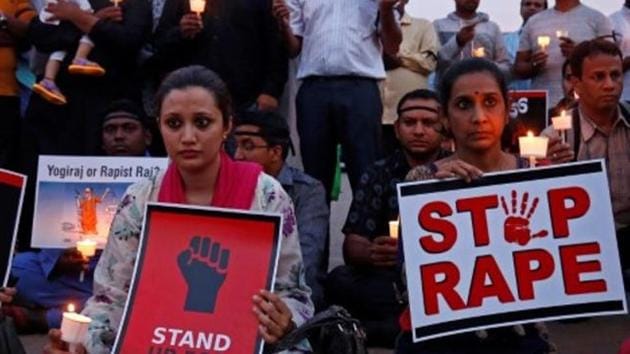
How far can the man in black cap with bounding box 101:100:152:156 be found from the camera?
22.3ft

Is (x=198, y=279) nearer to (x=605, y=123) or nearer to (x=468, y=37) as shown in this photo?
(x=605, y=123)

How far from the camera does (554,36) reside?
782 centimetres

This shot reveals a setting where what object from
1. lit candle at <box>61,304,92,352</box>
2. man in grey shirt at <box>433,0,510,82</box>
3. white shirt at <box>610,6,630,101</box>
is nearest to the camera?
lit candle at <box>61,304,92,352</box>

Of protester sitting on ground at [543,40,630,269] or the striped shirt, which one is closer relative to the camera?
protester sitting on ground at [543,40,630,269]

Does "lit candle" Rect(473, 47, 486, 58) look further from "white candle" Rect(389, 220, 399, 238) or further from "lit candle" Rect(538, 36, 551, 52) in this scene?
"white candle" Rect(389, 220, 399, 238)

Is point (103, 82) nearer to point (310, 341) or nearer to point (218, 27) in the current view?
point (218, 27)

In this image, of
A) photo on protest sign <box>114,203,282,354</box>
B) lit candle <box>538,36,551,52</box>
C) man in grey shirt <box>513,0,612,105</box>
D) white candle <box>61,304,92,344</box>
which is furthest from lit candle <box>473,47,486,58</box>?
white candle <box>61,304,92,344</box>

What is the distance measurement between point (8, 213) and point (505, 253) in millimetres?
1774

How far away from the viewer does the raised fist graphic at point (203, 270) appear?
3.83 metres

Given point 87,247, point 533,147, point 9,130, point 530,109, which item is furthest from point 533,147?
point 9,130

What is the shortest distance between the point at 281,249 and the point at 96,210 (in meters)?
2.55

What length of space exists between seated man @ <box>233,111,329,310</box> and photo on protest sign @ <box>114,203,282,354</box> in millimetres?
2317

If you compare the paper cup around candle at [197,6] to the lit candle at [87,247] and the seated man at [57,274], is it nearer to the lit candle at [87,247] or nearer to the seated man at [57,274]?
the seated man at [57,274]

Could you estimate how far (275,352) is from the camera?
3738 mm
